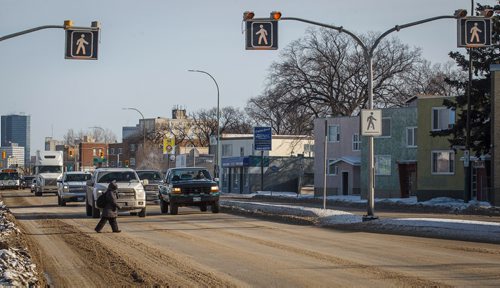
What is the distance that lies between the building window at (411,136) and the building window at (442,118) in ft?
16.7

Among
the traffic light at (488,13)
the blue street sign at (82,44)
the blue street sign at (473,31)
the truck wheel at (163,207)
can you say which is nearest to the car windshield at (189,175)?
the truck wheel at (163,207)

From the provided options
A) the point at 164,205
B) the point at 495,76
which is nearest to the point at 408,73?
the point at 495,76

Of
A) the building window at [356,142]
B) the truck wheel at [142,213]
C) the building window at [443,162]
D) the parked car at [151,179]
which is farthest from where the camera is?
the building window at [356,142]

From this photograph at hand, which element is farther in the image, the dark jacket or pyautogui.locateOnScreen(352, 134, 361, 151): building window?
pyautogui.locateOnScreen(352, 134, 361, 151): building window

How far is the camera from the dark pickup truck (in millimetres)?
32656

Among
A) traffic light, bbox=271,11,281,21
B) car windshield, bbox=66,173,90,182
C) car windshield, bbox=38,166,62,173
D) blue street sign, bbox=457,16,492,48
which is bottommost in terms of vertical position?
car windshield, bbox=66,173,90,182

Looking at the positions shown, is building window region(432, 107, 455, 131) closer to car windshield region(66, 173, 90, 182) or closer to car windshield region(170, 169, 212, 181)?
car windshield region(66, 173, 90, 182)

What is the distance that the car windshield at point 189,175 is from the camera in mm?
33938

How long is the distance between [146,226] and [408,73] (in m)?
60.3

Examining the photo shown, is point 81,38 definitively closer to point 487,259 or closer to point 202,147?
point 487,259

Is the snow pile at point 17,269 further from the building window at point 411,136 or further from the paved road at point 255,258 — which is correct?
the building window at point 411,136

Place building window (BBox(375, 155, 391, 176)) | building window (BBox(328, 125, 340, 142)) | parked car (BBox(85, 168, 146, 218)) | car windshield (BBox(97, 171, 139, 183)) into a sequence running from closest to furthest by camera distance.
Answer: parked car (BBox(85, 168, 146, 218)), car windshield (BBox(97, 171, 139, 183)), building window (BBox(375, 155, 391, 176)), building window (BBox(328, 125, 340, 142))

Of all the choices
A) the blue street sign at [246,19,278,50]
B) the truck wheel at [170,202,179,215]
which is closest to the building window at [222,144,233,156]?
the truck wheel at [170,202,179,215]

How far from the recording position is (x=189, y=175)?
34156 mm
